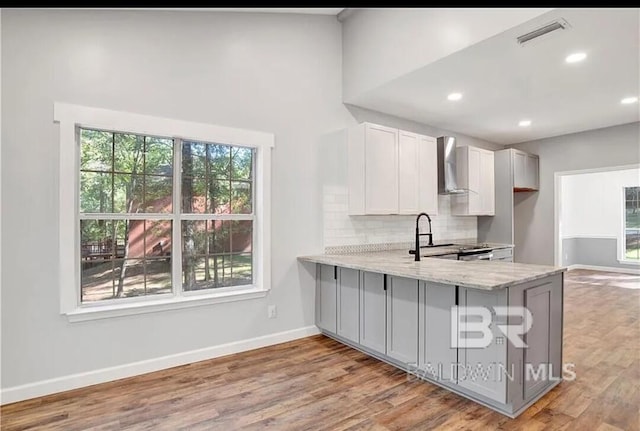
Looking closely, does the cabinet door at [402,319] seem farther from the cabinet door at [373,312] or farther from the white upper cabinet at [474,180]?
the white upper cabinet at [474,180]

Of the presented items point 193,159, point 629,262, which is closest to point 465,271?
point 193,159

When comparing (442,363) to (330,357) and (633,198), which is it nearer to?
(330,357)

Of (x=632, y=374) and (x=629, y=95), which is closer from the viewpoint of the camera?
(x=632, y=374)

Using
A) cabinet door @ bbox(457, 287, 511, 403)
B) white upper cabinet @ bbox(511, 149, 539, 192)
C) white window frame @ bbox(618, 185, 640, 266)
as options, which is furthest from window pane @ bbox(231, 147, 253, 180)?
white window frame @ bbox(618, 185, 640, 266)

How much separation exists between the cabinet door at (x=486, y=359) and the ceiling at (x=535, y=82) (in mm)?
1942

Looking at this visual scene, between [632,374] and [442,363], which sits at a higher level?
[442,363]

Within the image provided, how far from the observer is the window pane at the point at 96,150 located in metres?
2.85

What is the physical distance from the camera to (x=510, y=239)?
5.76 meters

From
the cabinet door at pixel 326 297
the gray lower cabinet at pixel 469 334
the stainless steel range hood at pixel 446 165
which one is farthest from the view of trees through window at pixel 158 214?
the stainless steel range hood at pixel 446 165

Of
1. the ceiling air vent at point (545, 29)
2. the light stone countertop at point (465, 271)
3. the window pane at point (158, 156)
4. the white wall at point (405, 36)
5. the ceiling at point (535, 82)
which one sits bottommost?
the light stone countertop at point (465, 271)

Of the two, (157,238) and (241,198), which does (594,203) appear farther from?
(157,238)

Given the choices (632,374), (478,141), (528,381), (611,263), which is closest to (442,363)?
(528,381)

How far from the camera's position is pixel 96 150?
114 inches

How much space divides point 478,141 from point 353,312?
4.24 metres
